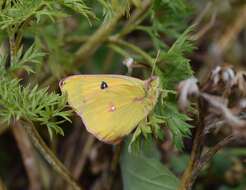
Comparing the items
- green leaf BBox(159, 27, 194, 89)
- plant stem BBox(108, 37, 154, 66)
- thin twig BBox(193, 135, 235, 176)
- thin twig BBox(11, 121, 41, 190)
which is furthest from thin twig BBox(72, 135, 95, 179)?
thin twig BBox(193, 135, 235, 176)

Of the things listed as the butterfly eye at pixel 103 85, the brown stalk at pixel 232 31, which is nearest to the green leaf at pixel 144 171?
the butterfly eye at pixel 103 85

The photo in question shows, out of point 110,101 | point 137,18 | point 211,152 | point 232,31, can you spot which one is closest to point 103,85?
point 110,101

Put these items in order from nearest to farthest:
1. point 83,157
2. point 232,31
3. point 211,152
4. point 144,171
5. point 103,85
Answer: point 211,152 < point 103,85 < point 144,171 < point 83,157 < point 232,31

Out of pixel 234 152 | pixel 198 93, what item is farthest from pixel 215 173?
pixel 198 93

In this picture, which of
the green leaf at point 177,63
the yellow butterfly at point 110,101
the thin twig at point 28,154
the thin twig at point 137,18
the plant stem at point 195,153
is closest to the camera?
the plant stem at point 195,153

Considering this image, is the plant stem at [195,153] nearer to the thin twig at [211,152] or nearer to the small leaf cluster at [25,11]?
the thin twig at [211,152]

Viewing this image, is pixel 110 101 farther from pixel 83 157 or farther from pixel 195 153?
pixel 83 157

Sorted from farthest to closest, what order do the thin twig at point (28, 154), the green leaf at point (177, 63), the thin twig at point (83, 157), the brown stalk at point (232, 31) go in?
the brown stalk at point (232, 31), the thin twig at point (83, 157), the thin twig at point (28, 154), the green leaf at point (177, 63)

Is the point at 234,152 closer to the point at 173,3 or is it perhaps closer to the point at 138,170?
the point at 138,170

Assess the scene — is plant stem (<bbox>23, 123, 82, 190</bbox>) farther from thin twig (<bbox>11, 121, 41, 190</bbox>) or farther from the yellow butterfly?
thin twig (<bbox>11, 121, 41, 190</bbox>)
